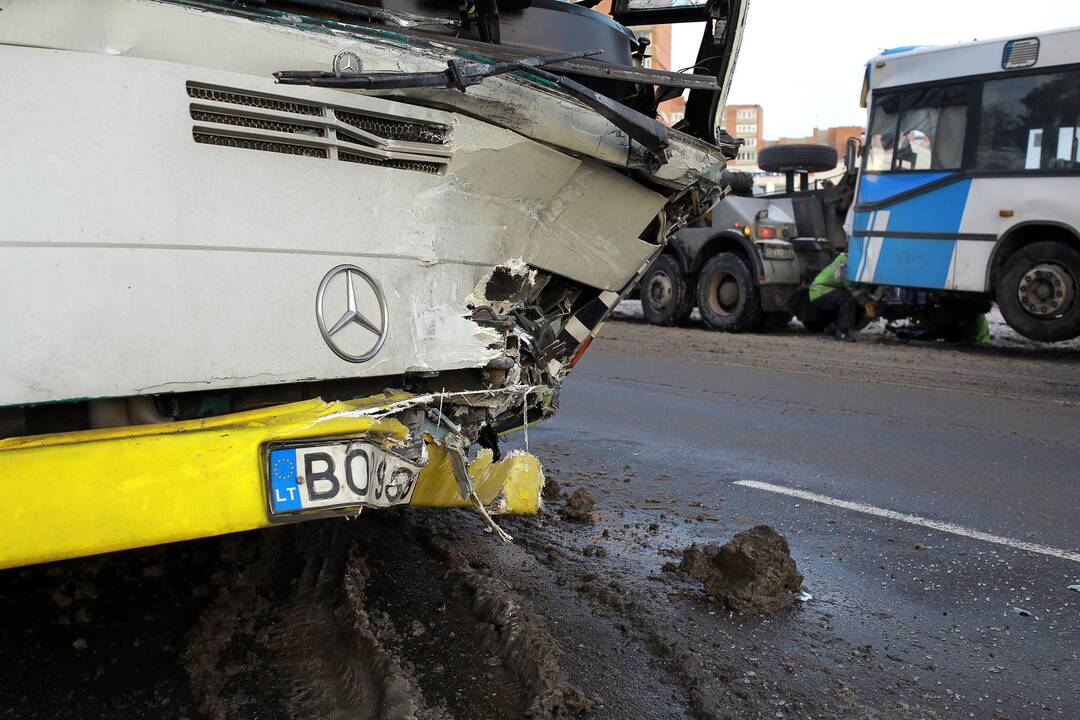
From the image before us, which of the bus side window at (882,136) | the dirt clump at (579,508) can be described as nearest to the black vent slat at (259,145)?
the dirt clump at (579,508)

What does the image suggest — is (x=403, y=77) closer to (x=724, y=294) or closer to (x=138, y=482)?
(x=138, y=482)

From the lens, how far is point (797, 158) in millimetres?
13445

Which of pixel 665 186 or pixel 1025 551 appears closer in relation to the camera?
pixel 665 186

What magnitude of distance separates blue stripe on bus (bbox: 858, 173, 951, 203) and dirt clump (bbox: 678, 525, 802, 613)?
9251 millimetres

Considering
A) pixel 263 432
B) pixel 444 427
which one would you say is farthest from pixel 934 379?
pixel 263 432

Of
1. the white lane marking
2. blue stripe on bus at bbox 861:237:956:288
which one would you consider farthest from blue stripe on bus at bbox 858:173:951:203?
the white lane marking

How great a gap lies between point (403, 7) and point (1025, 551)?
132 inches

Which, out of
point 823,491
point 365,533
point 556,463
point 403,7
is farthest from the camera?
point 556,463

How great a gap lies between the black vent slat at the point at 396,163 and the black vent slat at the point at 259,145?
67 millimetres

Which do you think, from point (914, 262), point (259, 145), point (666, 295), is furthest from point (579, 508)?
point (666, 295)

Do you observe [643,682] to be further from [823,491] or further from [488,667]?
[823,491]

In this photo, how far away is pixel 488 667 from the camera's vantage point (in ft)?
8.39

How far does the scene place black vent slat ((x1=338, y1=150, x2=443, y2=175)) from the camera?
2311mm

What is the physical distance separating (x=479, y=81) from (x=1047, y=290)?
32.3 feet
